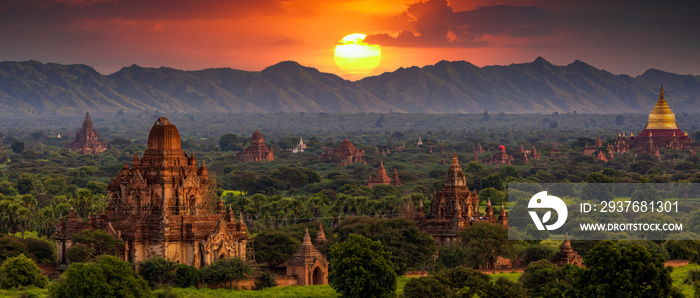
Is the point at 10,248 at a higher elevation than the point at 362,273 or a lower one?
higher

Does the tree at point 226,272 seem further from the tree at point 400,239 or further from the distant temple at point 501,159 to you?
the distant temple at point 501,159

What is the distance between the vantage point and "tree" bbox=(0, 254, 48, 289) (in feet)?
175

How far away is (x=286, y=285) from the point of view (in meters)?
57.1

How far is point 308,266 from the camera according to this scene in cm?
5753

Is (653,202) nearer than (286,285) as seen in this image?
No

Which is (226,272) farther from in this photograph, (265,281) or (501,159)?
(501,159)

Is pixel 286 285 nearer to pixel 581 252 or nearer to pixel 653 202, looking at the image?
pixel 581 252

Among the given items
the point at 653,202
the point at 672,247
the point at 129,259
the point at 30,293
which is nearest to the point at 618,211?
the point at 653,202

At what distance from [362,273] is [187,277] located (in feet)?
30.1

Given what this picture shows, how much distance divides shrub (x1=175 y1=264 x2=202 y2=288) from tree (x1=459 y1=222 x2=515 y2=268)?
1702cm

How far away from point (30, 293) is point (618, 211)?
5926 cm

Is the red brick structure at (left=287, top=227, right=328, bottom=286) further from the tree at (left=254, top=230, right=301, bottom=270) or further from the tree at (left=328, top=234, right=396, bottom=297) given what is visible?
the tree at (left=328, top=234, right=396, bottom=297)

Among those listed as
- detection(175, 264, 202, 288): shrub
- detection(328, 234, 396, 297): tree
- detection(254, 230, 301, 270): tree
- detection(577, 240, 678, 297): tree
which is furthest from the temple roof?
detection(577, 240, 678, 297): tree

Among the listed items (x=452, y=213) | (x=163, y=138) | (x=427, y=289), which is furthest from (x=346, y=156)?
(x=427, y=289)
